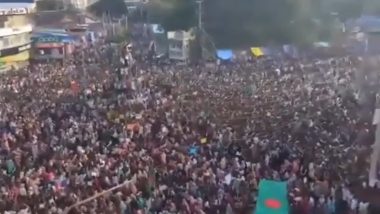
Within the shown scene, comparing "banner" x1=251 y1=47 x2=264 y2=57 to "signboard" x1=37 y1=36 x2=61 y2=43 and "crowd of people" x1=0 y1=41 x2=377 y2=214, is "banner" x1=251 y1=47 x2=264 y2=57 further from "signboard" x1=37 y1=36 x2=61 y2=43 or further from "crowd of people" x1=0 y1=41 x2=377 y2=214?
"crowd of people" x1=0 y1=41 x2=377 y2=214

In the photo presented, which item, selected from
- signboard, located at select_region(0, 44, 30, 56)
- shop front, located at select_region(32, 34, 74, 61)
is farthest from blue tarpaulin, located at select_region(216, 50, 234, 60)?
signboard, located at select_region(0, 44, 30, 56)

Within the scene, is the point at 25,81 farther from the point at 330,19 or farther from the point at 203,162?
the point at 330,19

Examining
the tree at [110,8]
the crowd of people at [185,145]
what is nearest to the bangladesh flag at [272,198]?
the crowd of people at [185,145]

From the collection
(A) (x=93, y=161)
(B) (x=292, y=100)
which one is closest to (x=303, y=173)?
(A) (x=93, y=161)

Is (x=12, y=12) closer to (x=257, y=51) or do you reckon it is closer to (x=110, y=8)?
(x=110, y=8)

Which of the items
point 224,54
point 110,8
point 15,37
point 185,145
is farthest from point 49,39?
point 185,145
